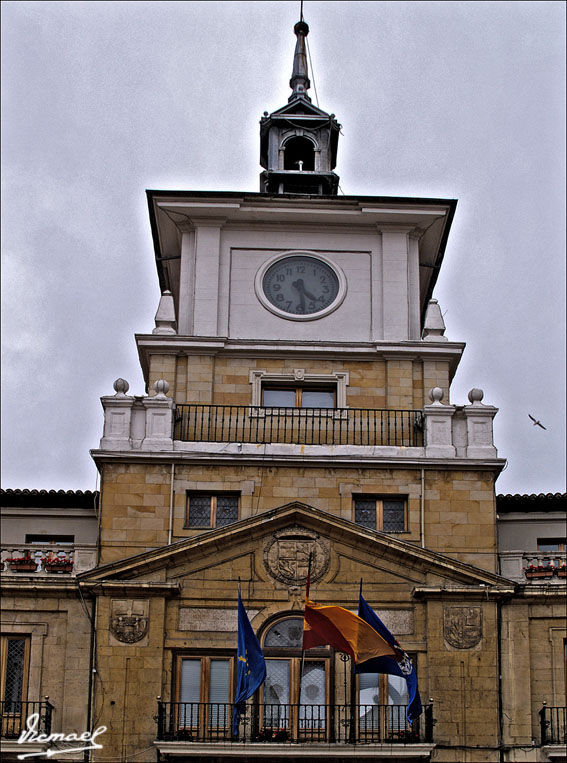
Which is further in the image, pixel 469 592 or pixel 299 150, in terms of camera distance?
pixel 299 150

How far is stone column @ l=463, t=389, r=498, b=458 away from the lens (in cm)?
3562

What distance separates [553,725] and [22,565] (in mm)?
11526

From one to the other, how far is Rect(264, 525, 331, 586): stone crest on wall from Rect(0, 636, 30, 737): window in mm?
5427

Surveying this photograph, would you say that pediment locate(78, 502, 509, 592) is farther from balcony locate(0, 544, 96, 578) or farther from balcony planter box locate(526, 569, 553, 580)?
balcony planter box locate(526, 569, 553, 580)

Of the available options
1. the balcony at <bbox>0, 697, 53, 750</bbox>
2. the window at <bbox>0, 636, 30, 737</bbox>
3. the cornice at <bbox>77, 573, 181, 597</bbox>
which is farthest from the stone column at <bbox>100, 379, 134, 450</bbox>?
the balcony at <bbox>0, 697, 53, 750</bbox>

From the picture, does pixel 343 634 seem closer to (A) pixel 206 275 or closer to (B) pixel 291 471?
(B) pixel 291 471

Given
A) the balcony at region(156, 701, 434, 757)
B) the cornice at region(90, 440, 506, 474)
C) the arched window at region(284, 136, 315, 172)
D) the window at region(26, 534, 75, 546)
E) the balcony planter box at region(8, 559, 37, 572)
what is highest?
the arched window at region(284, 136, 315, 172)

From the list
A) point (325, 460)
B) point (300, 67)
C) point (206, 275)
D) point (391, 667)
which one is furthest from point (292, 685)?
point (300, 67)

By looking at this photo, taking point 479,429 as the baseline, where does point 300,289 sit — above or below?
above

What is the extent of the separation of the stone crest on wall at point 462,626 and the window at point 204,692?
4612mm

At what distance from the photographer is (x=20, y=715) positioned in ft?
108

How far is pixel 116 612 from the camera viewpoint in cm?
3356

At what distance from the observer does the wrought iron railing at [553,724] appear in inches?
1291

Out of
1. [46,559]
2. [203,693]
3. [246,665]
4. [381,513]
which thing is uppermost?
[381,513]
